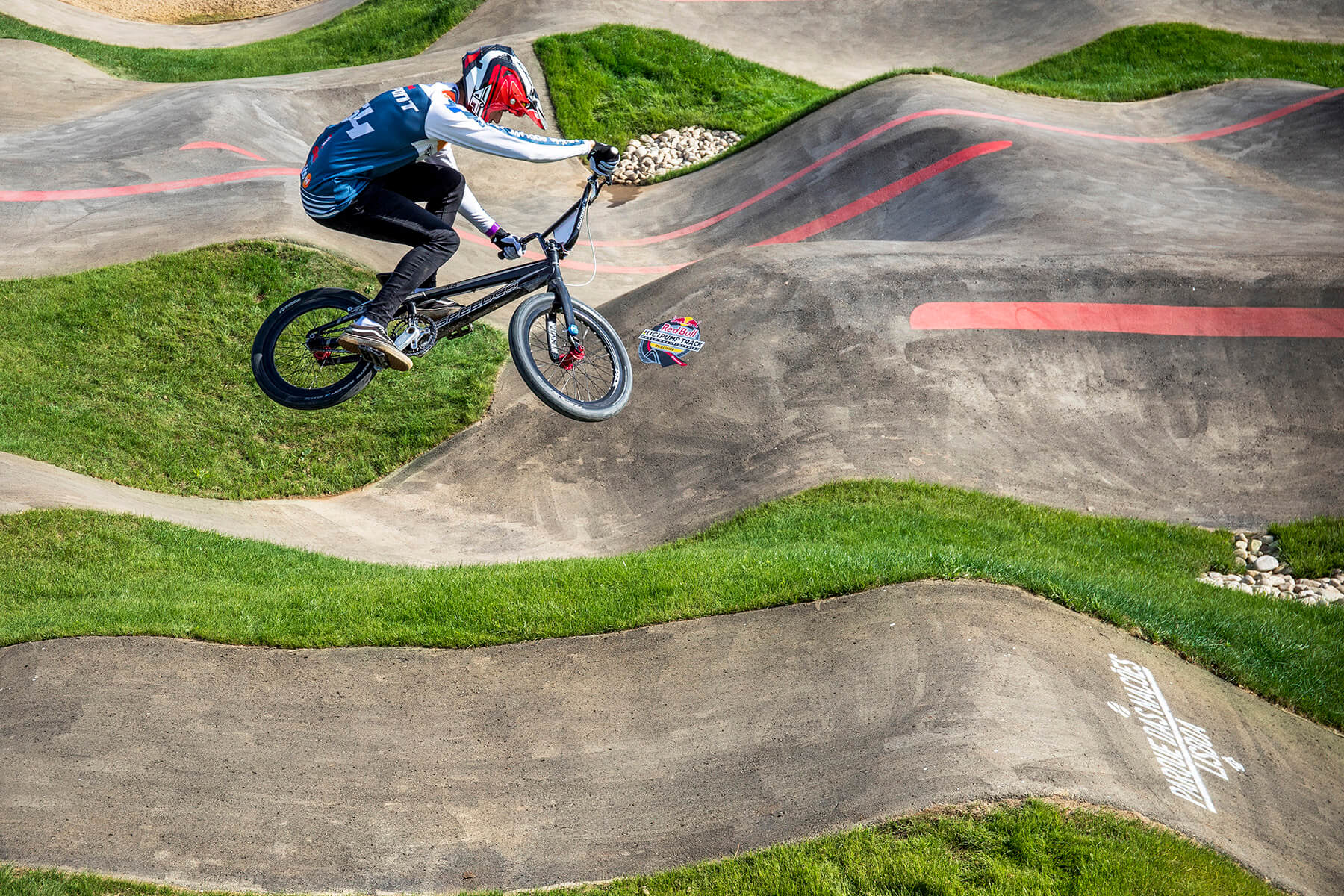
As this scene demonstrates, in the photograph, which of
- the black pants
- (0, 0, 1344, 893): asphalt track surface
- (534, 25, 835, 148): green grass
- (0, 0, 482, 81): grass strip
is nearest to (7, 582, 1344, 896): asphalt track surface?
(0, 0, 1344, 893): asphalt track surface

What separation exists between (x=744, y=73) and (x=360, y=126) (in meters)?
22.8

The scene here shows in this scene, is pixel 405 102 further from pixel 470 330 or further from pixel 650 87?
pixel 650 87

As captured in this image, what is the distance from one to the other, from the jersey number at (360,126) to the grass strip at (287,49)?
76.6 ft

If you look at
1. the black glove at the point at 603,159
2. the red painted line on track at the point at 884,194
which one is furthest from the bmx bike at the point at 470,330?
the red painted line on track at the point at 884,194

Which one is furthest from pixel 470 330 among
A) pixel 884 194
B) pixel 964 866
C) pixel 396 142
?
pixel 884 194

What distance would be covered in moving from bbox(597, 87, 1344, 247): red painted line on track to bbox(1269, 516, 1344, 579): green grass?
40.8 feet

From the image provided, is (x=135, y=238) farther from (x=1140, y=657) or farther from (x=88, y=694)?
(x=1140, y=657)

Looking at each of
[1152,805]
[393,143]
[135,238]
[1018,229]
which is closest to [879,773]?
[1152,805]

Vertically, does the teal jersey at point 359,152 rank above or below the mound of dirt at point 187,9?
above

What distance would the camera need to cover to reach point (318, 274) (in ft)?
50.1

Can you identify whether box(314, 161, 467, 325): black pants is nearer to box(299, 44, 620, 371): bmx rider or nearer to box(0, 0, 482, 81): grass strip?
box(299, 44, 620, 371): bmx rider

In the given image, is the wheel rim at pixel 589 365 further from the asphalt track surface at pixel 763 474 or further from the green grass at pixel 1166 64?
the green grass at pixel 1166 64

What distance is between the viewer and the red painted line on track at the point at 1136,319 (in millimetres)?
12773

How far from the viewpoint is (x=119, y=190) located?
18.0 m
